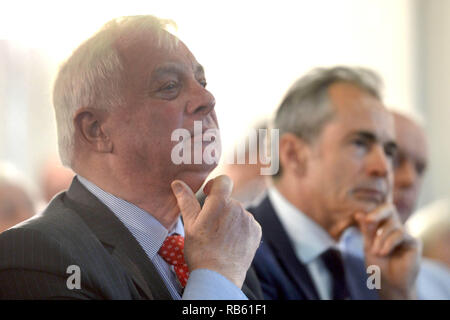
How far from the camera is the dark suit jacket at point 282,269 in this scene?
1.12 metres

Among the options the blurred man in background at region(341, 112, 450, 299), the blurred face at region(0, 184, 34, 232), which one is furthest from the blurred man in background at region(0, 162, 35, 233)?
the blurred man in background at region(341, 112, 450, 299)

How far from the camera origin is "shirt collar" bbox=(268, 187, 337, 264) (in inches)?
48.1

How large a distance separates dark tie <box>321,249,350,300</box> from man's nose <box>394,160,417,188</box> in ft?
1.33

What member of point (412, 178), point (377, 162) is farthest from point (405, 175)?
point (377, 162)

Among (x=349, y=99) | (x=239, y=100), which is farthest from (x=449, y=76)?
(x=239, y=100)

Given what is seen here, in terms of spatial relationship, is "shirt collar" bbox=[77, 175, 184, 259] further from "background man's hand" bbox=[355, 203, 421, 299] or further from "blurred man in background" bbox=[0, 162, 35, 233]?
"background man's hand" bbox=[355, 203, 421, 299]

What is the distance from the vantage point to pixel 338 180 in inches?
49.4

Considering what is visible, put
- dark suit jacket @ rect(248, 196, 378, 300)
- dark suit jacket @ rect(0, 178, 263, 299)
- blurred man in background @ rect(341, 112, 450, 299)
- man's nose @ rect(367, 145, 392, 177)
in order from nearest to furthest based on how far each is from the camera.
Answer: dark suit jacket @ rect(0, 178, 263, 299), dark suit jacket @ rect(248, 196, 378, 300), man's nose @ rect(367, 145, 392, 177), blurred man in background @ rect(341, 112, 450, 299)

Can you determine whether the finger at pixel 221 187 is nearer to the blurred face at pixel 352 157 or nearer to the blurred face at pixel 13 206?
the blurred face at pixel 13 206

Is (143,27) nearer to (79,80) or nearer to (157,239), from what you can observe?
(79,80)
